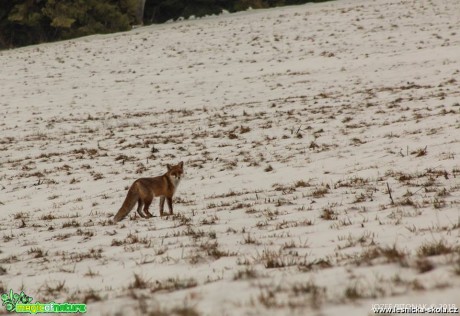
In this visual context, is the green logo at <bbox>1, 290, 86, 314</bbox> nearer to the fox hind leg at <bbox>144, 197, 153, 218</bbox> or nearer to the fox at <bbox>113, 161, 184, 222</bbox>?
the fox at <bbox>113, 161, 184, 222</bbox>

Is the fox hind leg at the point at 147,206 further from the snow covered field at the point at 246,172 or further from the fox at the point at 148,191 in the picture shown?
the snow covered field at the point at 246,172

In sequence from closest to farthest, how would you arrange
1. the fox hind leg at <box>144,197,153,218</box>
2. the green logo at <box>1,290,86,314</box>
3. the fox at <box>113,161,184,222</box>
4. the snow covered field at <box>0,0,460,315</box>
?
the green logo at <box>1,290,86,314</box> → the snow covered field at <box>0,0,460,315</box> → the fox at <box>113,161,184,222</box> → the fox hind leg at <box>144,197,153,218</box>

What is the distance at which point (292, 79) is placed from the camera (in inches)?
1013

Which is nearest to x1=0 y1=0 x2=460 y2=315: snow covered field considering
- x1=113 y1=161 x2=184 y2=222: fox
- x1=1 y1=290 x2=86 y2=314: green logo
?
x1=1 y1=290 x2=86 y2=314: green logo

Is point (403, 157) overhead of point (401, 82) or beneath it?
beneath

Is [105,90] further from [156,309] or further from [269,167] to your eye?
[156,309]

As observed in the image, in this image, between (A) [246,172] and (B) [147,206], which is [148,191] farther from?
(A) [246,172]

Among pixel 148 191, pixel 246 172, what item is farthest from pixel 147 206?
pixel 246 172

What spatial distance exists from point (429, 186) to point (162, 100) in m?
18.0

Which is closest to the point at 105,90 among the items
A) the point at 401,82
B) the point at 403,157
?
the point at 401,82

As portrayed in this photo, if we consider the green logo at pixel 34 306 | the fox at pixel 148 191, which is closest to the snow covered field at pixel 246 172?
the green logo at pixel 34 306

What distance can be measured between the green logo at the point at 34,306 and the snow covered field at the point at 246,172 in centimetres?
15

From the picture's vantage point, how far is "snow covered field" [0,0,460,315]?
4.63m

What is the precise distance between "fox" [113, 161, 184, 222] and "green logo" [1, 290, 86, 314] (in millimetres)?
3948
